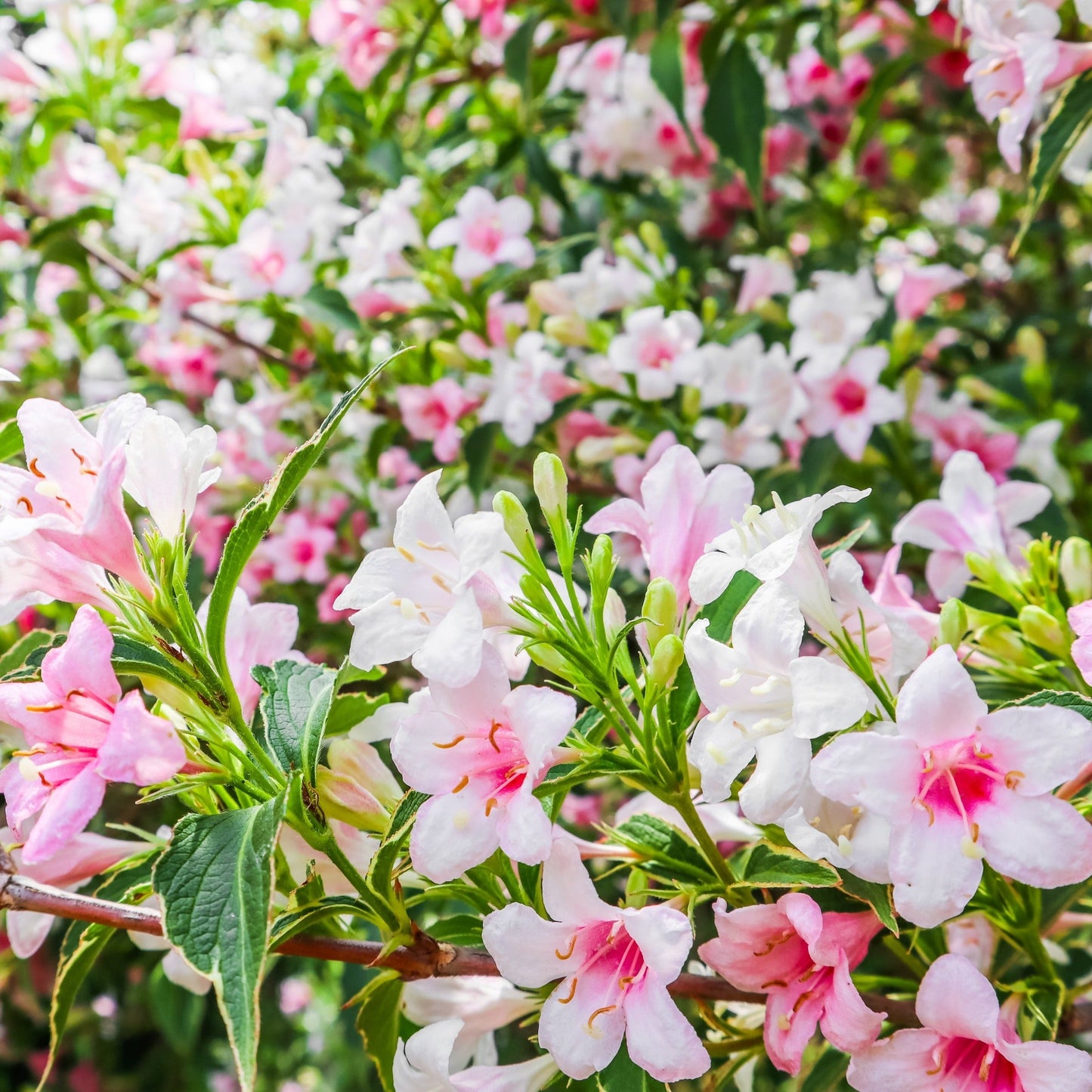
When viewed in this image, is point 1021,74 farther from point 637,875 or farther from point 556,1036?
point 556,1036

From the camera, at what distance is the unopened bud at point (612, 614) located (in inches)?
29.0

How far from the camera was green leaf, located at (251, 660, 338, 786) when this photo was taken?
0.73 m

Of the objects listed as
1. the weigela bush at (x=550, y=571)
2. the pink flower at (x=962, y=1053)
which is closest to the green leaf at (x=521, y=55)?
the weigela bush at (x=550, y=571)

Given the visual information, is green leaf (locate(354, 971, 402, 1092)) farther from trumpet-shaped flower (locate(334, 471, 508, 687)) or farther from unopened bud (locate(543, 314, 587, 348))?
unopened bud (locate(543, 314, 587, 348))

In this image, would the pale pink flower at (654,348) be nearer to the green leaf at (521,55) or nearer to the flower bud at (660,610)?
the green leaf at (521,55)

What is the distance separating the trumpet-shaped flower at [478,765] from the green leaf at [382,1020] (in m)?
0.17

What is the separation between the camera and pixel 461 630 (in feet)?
2.13

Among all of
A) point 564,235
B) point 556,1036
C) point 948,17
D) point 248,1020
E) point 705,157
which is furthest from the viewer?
point 705,157

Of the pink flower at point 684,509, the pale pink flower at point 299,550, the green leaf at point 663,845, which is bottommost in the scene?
the pale pink flower at point 299,550

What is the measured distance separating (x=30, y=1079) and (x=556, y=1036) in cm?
313

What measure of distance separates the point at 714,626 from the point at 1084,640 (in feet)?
0.79

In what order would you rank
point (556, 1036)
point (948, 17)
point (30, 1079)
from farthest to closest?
point (30, 1079)
point (948, 17)
point (556, 1036)

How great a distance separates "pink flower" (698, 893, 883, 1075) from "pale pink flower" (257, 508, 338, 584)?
4.41ft

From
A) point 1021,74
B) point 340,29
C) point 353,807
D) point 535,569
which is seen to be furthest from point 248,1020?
point 340,29
